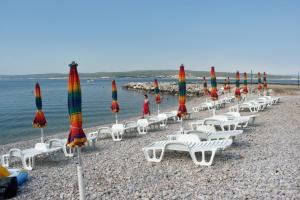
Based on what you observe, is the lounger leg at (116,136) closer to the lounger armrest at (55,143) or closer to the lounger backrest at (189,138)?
the lounger armrest at (55,143)

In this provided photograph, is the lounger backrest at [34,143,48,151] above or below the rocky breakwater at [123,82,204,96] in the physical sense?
above

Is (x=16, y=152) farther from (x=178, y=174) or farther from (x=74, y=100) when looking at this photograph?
(x=74, y=100)

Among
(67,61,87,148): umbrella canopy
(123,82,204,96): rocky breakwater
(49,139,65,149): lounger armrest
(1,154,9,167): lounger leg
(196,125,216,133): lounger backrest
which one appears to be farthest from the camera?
(123,82,204,96): rocky breakwater

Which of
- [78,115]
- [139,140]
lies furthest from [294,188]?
[139,140]

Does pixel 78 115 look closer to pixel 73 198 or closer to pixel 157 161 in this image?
pixel 73 198

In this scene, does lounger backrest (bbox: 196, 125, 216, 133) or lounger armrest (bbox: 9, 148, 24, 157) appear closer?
lounger armrest (bbox: 9, 148, 24, 157)

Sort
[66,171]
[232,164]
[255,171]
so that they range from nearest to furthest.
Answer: [255,171] < [232,164] < [66,171]

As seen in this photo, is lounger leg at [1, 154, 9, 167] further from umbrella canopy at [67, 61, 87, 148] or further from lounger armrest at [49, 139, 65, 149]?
umbrella canopy at [67, 61, 87, 148]

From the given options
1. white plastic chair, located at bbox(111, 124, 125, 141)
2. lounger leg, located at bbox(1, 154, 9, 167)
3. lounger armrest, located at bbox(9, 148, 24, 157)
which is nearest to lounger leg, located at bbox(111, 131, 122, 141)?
white plastic chair, located at bbox(111, 124, 125, 141)

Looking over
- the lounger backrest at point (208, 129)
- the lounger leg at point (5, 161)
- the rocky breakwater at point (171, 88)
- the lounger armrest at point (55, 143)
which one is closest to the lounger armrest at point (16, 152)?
the lounger leg at point (5, 161)

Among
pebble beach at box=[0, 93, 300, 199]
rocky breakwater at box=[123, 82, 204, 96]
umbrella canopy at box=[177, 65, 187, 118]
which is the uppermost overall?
umbrella canopy at box=[177, 65, 187, 118]

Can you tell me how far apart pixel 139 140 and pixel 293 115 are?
889 centimetres

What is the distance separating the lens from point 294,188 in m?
5.56

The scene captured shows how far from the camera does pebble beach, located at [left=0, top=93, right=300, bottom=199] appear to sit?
5.67 meters
